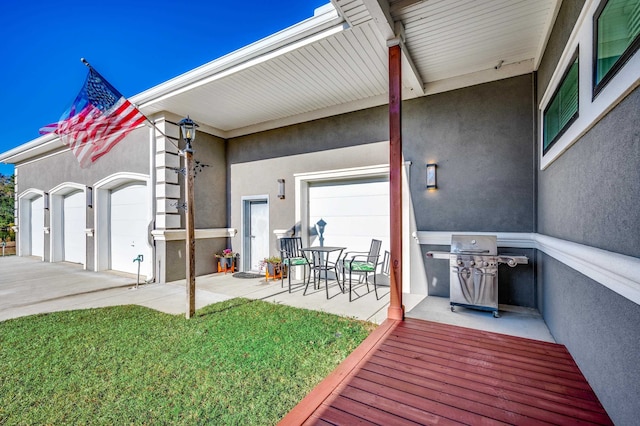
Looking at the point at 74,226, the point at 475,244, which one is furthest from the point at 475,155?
the point at 74,226

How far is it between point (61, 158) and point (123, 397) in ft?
30.9

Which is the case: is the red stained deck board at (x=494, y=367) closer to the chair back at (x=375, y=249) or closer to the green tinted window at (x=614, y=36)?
the green tinted window at (x=614, y=36)

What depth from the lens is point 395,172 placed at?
10.3 ft

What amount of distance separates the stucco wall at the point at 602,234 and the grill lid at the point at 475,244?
64 cm

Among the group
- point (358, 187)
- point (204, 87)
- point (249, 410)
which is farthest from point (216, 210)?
point (249, 410)

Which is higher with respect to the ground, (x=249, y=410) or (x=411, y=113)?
(x=411, y=113)

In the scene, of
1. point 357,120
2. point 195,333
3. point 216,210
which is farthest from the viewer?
point 216,210

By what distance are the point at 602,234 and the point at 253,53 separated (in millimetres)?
4167

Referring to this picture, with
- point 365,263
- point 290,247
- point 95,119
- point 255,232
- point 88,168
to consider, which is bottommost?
point 365,263

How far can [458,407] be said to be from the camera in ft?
5.73

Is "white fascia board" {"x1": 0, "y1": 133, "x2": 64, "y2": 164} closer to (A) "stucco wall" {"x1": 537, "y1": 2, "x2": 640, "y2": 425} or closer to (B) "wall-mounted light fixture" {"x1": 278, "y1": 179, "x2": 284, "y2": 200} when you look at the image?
(B) "wall-mounted light fixture" {"x1": 278, "y1": 179, "x2": 284, "y2": 200}

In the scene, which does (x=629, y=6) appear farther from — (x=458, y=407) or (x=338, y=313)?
(x=338, y=313)

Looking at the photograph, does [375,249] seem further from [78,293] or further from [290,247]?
[78,293]

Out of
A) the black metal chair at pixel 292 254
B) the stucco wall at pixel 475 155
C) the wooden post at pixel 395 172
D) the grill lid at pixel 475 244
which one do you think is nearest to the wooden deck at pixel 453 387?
the wooden post at pixel 395 172
